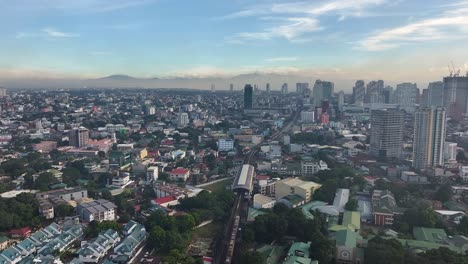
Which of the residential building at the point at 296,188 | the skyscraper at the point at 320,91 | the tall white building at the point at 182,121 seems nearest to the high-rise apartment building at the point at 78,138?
the tall white building at the point at 182,121

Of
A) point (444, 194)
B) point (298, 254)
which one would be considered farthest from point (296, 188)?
point (298, 254)

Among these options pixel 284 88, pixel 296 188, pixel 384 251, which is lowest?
pixel 296 188

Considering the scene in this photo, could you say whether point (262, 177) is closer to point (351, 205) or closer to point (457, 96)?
point (351, 205)


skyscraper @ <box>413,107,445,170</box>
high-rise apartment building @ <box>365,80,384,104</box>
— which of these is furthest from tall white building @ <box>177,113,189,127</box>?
high-rise apartment building @ <box>365,80,384,104</box>

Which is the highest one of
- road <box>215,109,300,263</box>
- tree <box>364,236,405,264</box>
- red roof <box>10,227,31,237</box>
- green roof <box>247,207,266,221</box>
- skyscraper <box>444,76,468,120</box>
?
skyscraper <box>444,76,468,120</box>

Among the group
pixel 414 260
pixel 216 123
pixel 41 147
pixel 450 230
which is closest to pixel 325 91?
pixel 216 123

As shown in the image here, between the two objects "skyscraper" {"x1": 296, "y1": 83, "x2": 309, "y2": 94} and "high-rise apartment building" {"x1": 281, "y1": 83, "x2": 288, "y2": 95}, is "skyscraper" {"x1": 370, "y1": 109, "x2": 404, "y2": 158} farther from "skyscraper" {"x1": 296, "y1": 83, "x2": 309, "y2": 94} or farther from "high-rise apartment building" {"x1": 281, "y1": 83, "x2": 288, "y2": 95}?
"high-rise apartment building" {"x1": 281, "y1": 83, "x2": 288, "y2": 95}

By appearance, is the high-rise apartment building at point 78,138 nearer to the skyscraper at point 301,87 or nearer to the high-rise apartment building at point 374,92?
→ the high-rise apartment building at point 374,92
